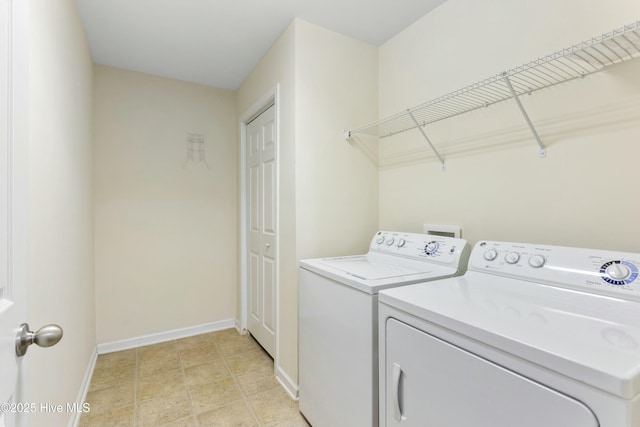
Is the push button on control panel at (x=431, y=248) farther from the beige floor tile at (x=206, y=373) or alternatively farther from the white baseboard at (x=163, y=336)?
the white baseboard at (x=163, y=336)

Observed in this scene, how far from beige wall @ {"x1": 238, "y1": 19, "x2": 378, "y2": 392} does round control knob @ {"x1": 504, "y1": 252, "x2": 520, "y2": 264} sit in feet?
3.39

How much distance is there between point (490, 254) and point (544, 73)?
83 cm

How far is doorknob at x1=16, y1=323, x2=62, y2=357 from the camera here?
0.64 m

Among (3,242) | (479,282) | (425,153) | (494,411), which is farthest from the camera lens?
(425,153)

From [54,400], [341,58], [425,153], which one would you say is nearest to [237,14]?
[341,58]

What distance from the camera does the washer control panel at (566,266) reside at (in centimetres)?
95

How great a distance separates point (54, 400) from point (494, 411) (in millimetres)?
1753

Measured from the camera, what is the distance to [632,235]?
1.09 meters

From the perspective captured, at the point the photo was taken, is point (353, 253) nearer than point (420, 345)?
No

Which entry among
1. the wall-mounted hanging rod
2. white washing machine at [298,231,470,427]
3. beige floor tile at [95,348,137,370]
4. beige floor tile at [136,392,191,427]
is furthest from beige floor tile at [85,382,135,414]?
the wall-mounted hanging rod

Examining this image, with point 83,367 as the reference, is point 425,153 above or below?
above

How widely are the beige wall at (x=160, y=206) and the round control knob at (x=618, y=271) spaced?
2795 millimetres

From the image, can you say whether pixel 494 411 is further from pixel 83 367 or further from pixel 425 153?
pixel 83 367

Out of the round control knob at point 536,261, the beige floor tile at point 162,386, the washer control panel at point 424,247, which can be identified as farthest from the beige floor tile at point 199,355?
the round control knob at point 536,261
